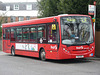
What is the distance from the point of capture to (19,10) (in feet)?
192

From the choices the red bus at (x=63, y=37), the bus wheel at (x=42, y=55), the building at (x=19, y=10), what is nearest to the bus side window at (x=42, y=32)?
the red bus at (x=63, y=37)

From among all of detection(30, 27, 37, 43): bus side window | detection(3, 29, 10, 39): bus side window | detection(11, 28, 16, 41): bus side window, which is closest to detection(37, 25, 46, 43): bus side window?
detection(30, 27, 37, 43): bus side window

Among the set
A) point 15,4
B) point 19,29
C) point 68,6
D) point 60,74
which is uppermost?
point 15,4

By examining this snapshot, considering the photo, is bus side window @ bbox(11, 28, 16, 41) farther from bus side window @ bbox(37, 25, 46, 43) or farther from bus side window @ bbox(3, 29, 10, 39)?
bus side window @ bbox(37, 25, 46, 43)

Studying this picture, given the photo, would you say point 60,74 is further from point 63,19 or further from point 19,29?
point 19,29

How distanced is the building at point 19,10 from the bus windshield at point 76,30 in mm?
43346

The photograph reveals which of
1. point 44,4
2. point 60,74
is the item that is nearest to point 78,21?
point 60,74

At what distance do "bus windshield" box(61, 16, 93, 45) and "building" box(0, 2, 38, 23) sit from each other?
43346 millimetres

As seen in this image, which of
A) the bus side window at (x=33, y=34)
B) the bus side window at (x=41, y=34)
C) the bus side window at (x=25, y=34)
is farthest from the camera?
the bus side window at (x=25, y=34)

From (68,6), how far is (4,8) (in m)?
44.1

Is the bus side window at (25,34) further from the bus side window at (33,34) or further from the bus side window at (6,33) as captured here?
the bus side window at (6,33)

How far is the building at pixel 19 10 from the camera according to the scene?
57.8m

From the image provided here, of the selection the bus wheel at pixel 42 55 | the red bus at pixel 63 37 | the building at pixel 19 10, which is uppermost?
the building at pixel 19 10

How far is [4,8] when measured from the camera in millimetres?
60531
